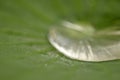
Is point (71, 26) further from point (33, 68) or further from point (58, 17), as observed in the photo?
point (33, 68)

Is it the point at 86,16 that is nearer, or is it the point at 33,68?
the point at 33,68

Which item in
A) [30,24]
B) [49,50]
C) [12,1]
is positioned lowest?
[49,50]

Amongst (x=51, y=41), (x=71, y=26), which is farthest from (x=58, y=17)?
(x=51, y=41)
